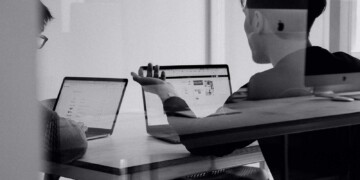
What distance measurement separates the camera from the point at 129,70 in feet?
2.75

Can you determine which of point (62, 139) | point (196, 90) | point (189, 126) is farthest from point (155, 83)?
point (62, 139)

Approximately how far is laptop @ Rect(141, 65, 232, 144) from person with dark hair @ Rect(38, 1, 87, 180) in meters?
0.18

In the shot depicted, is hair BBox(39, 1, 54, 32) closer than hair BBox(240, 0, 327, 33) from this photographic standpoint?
Yes

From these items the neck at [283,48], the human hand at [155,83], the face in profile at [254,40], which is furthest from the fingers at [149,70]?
the neck at [283,48]

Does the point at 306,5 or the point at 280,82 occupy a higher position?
the point at 306,5

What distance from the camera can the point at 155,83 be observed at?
38.7 inches

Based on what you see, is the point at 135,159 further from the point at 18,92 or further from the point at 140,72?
the point at 18,92

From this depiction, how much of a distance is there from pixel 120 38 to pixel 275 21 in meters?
0.50

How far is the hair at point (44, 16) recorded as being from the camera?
49cm

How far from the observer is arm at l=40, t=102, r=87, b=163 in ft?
1.86

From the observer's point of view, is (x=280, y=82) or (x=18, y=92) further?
(x=280, y=82)

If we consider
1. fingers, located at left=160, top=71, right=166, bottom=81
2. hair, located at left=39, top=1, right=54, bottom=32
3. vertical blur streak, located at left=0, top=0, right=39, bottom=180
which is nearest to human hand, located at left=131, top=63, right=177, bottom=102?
fingers, located at left=160, top=71, right=166, bottom=81

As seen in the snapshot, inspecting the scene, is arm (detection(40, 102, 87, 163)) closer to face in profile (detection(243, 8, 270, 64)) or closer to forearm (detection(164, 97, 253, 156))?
forearm (detection(164, 97, 253, 156))

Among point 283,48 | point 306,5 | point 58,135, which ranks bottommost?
point 58,135
